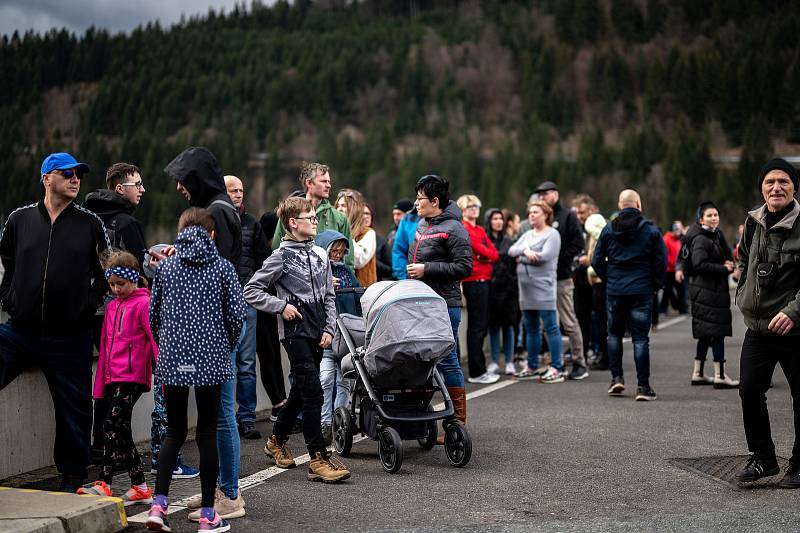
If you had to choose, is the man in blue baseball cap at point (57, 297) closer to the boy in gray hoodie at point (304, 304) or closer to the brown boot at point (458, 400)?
the boy in gray hoodie at point (304, 304)

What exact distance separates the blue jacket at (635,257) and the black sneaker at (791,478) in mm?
3940

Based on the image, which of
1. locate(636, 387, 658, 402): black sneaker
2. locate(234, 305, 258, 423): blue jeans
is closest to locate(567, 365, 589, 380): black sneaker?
locate(636, 387, 658, 402): black sneaker

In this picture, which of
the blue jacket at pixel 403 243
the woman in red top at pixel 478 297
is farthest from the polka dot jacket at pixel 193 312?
the woman in red top at pixel 478 297

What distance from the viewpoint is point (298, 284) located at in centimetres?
684

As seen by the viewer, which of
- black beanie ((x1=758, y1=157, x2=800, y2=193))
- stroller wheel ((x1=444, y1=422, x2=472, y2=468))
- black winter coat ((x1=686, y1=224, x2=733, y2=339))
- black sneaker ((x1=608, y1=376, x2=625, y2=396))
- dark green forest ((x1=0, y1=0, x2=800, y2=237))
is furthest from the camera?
dark green forest ((x1=0, y1=0, x2=800, y2=237))

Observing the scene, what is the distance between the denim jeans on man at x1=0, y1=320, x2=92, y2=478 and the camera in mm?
6223

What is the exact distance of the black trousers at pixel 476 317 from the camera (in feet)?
39.0

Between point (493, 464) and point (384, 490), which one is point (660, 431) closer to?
point (493, 464)

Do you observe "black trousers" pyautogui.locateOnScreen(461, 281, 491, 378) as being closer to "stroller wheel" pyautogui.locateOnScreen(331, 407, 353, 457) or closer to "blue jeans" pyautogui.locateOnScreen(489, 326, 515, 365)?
"blue jeans" pyautogui.locateOnScreen(489, 326, 515, 365)

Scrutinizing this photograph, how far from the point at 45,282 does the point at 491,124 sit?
16618 cm

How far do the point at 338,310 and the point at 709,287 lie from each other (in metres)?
4.75

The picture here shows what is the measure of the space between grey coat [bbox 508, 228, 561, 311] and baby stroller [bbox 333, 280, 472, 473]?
4338mm

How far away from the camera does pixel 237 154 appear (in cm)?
16588

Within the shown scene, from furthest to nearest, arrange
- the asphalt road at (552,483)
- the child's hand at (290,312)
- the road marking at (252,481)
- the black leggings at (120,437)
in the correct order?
the child's hand at (290,312) → the black leggings at (120,437) → the road marking at (252,481) → the asphalt road at (552,483)
